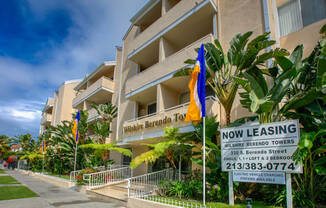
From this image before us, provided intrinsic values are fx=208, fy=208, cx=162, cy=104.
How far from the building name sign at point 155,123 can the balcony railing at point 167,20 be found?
6644mm

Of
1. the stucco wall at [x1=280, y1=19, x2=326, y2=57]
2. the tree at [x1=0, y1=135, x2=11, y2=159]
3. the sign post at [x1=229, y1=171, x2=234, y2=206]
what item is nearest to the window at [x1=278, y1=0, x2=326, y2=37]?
the stucco wall at [x1=280, y1=19, x2=326, y2=57]

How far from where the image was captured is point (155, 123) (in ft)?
43.4

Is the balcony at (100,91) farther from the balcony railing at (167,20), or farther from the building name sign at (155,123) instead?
the building name sign at (155,123)

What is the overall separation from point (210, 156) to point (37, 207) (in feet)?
25.4

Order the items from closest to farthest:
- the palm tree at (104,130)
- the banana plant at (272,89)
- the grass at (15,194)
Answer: the banana plant at (272,89), the grass at (15,194), the palm tree at (104,130)

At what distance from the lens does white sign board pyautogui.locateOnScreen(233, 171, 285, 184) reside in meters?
6.21

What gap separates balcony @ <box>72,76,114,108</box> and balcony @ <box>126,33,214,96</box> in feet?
19.3

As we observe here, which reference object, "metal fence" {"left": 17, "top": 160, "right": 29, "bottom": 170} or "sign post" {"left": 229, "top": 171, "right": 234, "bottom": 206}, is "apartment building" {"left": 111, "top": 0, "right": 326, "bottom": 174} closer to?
"sign post" {"left": 229, "top": 171, "right": 234, "bottom": 206}

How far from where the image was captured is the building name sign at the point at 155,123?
38.0ft

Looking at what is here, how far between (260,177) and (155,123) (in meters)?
7.64

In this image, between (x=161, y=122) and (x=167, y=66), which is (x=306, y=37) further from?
(x=161, y=122)

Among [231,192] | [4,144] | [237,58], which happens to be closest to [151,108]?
[237,58]

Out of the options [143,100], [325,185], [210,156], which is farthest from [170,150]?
[143,100]

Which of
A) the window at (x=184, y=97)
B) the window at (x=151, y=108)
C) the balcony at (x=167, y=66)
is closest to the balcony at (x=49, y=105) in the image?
the window at (x=151, y=108)
